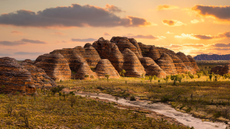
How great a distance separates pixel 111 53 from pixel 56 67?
2570cm

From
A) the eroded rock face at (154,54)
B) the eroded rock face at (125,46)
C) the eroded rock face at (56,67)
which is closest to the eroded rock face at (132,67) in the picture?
the eroded rock face at (125,46)

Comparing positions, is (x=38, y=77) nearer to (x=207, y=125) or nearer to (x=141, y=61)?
(x=207, y=125)

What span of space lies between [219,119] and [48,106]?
811 inches

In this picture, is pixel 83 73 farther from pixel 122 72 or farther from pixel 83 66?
pixel 122 72

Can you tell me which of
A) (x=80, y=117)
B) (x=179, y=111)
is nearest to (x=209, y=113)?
(x=179, y=111)

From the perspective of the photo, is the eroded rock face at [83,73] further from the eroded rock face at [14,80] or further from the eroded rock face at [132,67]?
the eroded rock face at [14,80]

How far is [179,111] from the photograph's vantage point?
971 inches

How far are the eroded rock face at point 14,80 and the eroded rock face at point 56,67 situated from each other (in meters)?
23.8

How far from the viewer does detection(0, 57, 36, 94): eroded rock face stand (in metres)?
26.9

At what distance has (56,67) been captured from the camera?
53938 mm

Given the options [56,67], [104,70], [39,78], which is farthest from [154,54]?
[39,78]

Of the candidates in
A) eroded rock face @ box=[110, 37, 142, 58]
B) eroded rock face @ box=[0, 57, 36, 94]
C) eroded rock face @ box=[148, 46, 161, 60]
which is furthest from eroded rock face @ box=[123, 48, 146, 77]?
eroded rock face @ box=[0, 57, 36, 94]

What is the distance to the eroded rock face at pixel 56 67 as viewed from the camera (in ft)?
174

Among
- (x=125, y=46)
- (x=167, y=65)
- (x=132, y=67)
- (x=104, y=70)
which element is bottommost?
(x=104, y=70)
